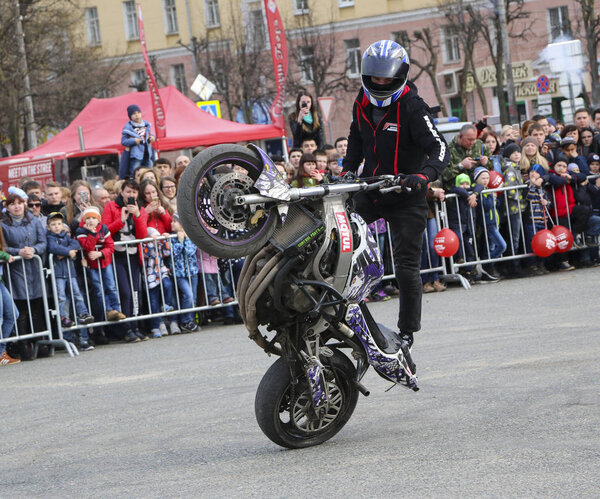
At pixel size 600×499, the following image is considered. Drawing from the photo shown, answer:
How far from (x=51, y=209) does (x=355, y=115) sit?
711 centimetres

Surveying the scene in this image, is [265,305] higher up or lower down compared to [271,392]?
higher up

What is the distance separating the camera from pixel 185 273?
13219 millimetres

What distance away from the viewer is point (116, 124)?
86.5 feet

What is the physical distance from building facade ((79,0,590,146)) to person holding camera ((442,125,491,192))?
34.7m

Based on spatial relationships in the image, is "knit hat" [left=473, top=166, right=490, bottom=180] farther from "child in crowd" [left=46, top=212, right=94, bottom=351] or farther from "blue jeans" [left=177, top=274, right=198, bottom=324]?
"child in crowd" [left=46, top=212, right=94, bottom=351]

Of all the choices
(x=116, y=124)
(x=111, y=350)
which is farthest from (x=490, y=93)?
(x=111, y=350)

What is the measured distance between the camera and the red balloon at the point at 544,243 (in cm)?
1448

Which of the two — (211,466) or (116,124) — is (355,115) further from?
(116,124)

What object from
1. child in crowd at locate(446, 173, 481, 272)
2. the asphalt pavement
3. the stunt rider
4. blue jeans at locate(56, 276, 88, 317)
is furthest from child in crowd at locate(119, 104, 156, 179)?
the stunt rider

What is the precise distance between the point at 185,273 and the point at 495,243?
4.20 m

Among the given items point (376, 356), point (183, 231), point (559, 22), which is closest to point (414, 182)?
point (376, 356)

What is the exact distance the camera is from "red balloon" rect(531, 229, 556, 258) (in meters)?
14.5

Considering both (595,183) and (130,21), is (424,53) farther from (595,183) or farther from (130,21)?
(595,183)

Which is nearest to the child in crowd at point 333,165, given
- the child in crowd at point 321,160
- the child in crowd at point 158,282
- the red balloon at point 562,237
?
the child in crowd at point 321,160
